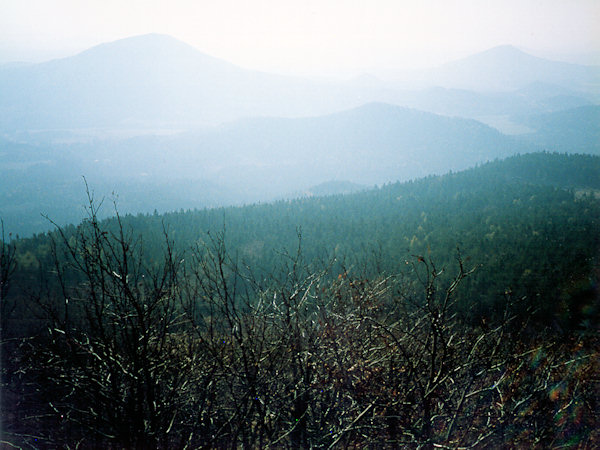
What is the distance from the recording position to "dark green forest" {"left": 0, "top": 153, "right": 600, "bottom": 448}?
574cm

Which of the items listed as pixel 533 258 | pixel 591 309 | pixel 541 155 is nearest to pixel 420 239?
pixel 533 258

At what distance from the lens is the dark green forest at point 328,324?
574cm

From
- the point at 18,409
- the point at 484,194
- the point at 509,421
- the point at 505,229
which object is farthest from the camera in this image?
the point at 484,194

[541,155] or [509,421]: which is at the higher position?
[541,155]

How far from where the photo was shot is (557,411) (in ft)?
28.0

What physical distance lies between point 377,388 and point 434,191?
109 metres

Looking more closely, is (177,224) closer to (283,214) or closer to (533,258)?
(283,214)

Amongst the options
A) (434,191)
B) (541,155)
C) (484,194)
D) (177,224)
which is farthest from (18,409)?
(541,155)

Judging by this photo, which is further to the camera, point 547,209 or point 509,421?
point 547,209

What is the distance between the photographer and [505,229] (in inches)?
2254

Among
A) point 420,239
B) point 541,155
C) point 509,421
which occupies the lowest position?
point 420,239

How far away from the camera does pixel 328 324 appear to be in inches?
309

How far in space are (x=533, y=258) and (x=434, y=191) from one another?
7026cm

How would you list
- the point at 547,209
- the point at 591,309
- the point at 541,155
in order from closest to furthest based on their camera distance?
1. the point at 591,309
2. the point at 547,209
3. the point at 541,155
